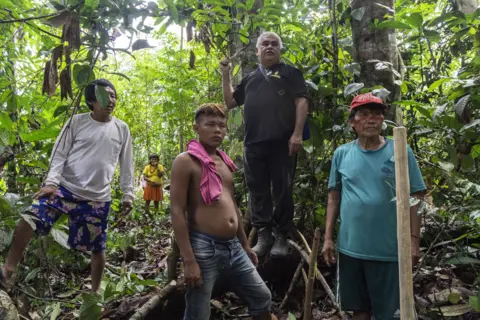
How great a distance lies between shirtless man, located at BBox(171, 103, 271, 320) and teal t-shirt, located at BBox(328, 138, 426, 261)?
71 cm

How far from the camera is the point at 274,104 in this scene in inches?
138

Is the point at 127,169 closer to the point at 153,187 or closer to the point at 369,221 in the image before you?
the point at 369,221

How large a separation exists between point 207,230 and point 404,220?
4.21 feet

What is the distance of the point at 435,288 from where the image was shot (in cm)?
342

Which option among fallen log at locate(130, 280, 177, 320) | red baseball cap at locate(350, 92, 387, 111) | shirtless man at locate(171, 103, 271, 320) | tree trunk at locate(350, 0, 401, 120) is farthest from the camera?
tree trunk at locate(350, 0, 401, 120)

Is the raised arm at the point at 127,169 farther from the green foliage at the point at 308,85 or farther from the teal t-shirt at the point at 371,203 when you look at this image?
the teal t-shirt at the point at 371,203

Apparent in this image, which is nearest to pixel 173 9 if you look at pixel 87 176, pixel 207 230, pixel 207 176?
pixel 207 176

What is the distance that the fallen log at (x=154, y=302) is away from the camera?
117 inches

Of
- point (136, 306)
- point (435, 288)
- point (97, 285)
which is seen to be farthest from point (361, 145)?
point (97, 285)

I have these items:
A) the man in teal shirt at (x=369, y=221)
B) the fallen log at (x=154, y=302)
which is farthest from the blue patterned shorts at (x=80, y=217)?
the man in teal shirt at (x=369, y=221)

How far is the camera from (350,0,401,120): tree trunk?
366cm

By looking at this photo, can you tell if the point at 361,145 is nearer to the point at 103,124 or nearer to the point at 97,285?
the point at 103,124

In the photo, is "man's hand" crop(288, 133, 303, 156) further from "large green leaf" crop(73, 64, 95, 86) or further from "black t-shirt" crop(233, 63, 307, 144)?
"large green leaf" crop(73, 64, 95, 86)

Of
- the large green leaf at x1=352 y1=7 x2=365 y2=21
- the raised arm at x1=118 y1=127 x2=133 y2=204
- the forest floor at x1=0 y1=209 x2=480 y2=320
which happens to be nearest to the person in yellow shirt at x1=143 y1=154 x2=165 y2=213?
the forest floor at x1=0 y1=209 x2=480 y2=320
